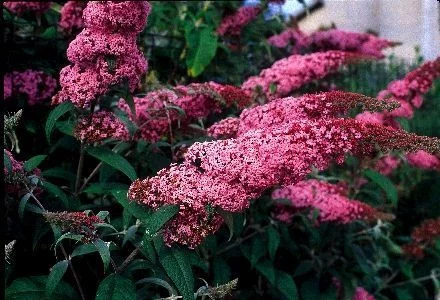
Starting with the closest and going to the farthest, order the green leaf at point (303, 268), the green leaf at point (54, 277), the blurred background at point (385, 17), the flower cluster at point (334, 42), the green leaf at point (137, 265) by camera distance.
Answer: the green leaf at point (54, 277) < the green leaf at point (137, 265) < the green leaf at point (303, 268) < the flower cluster at point (334, 42) < the blurred background at point (385, 17)

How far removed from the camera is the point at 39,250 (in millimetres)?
2383

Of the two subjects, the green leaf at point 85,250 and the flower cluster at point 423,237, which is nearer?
the green leaf at point 85,250

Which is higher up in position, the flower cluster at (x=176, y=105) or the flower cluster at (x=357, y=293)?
the flower cluster at (x=176, y=105)

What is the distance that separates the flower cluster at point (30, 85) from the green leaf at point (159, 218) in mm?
1160

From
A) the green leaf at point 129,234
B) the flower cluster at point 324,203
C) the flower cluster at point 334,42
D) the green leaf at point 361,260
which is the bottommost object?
the green leaf at point 361,260

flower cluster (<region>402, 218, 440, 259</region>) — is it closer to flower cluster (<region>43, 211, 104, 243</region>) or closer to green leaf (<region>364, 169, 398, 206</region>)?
green leaf (<region>364, 169, 398, 206</region>)

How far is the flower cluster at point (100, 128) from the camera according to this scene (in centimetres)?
214

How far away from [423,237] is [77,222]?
2534 mm

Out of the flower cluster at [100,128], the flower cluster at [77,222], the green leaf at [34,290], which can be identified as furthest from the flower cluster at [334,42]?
the flower cluster at [77,222]

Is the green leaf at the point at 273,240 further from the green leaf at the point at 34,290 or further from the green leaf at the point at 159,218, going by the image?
→ the green leaf at the point at 159,218

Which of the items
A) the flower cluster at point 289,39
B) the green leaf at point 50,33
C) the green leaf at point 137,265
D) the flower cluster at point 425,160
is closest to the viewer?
the green leaf at point 137,265

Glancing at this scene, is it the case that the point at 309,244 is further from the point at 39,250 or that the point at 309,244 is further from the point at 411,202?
the point at 411,202

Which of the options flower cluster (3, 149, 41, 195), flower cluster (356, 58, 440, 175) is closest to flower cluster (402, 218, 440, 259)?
flower cluster (356, 58, 440, 175)

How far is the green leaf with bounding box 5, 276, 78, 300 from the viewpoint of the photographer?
1925 millimetres
